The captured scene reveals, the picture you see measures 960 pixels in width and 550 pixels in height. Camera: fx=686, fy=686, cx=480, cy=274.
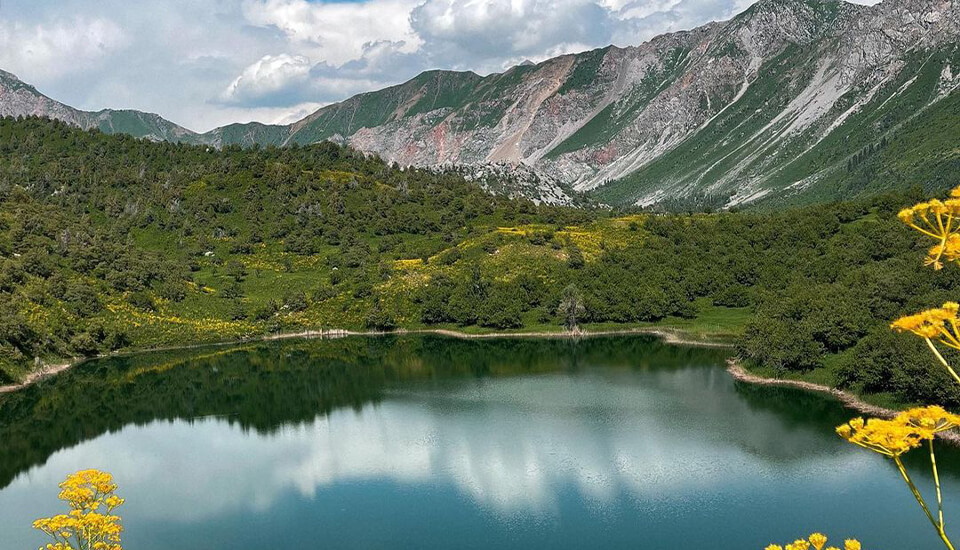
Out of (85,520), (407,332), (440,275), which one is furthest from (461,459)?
(440,275)

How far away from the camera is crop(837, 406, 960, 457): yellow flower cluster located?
32.2ft

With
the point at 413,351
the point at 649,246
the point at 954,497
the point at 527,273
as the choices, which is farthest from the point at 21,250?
the point at 954,497

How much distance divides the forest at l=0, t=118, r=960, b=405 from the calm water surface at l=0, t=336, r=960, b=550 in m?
13.4

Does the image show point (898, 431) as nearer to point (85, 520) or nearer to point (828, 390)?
point (85, 520)

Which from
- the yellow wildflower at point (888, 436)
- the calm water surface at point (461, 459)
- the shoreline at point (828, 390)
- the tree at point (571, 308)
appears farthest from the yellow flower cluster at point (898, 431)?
the tree at point (571, 308)

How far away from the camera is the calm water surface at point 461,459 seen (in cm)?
4875

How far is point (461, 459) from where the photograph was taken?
63688 millimetres

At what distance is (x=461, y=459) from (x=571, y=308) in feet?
240

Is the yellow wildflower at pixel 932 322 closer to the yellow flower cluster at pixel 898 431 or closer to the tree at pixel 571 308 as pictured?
the yellow flower cluster at pixel 898 431

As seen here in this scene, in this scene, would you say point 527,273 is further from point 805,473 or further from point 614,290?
point 805,473

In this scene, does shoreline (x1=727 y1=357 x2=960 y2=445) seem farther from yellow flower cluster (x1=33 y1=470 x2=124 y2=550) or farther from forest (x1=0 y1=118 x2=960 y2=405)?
yellow flower cluster (x1=33 y1=470 x2=124 y2=550)

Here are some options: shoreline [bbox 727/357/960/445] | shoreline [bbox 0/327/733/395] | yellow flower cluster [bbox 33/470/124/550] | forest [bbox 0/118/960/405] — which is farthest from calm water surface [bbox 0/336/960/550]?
yellow flower cluster [bbox 33/470/124/550]

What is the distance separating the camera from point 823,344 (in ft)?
301

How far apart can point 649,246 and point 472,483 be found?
120 meters
